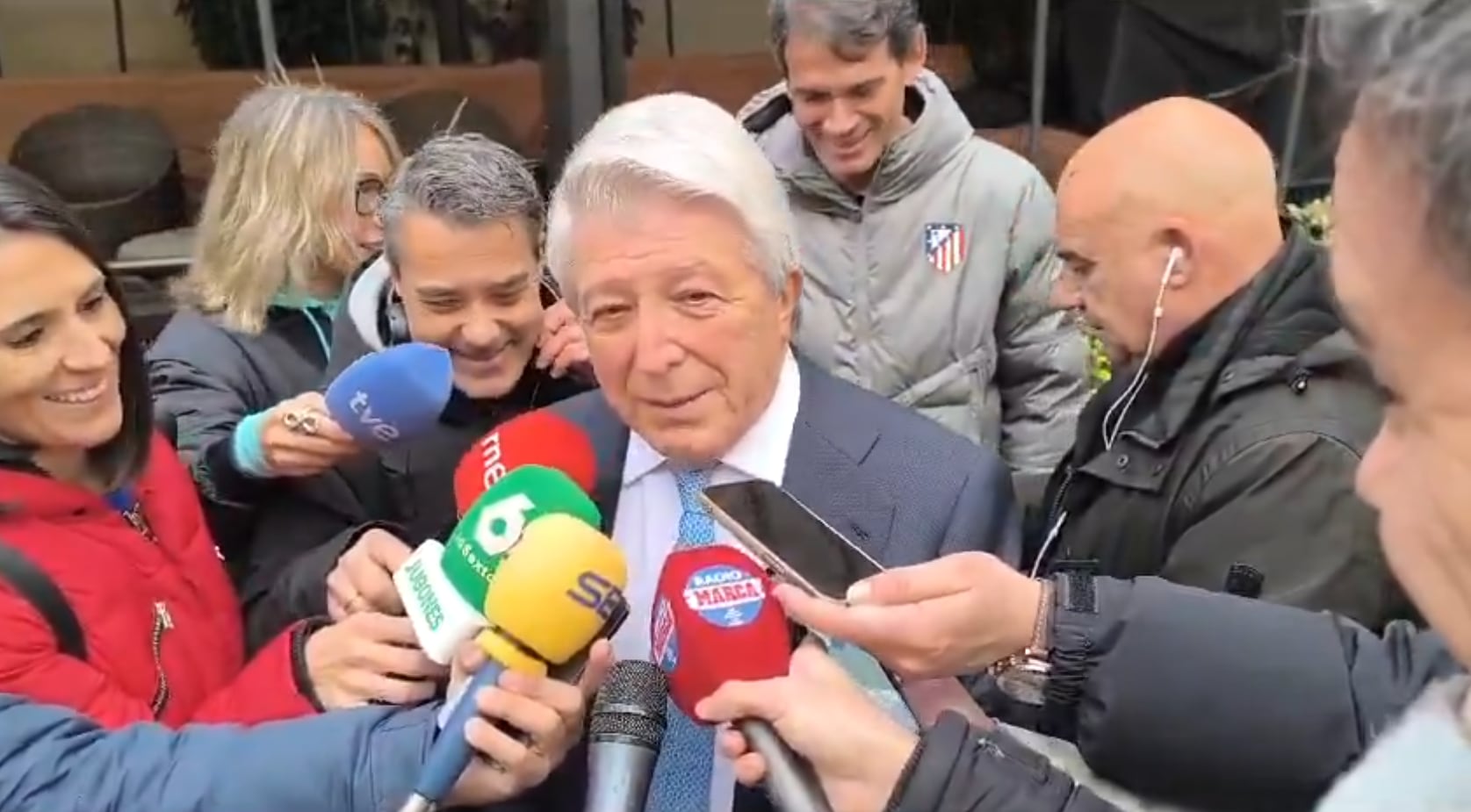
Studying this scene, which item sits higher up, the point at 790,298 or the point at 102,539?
the point at 790,298

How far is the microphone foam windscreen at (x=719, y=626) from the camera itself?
3.61 feet

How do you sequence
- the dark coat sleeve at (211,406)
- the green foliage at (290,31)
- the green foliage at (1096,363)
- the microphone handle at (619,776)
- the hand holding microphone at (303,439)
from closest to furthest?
1. the microphone handle at (619,776)
2. the hand holding microphone at (303,439)
3. the dark coat sleeve at (211,406)
4. the green foliage at (1096,363)
5. the green foliage at (290,31)

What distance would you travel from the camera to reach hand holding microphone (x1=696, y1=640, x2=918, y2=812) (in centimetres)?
100

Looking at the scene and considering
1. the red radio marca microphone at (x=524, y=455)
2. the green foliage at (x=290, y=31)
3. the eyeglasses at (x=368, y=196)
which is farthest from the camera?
the green foliage at (x=290, y=31)

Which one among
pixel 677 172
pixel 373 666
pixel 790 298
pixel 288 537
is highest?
pixel 677 172

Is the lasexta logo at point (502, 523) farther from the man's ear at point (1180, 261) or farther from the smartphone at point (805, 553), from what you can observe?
the man's ear at point (1180, 261)

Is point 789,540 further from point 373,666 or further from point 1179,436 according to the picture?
point 1179,436

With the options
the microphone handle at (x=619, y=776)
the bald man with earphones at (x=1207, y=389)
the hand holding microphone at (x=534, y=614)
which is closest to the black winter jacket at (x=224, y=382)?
the hand holding microphone at (x=534, y=614)

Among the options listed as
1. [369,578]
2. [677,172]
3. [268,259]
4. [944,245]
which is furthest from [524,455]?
[944,245]

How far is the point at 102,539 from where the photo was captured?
4.55ft

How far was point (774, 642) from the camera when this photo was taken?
3.64ft

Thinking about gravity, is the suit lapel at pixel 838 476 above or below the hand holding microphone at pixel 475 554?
below

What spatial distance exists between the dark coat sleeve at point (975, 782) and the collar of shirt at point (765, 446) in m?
0.53

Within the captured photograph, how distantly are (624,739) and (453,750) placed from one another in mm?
145
